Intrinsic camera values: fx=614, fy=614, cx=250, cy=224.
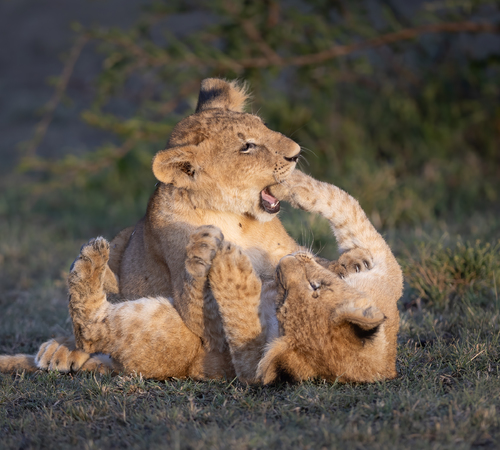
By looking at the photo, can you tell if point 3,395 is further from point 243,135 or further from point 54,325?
point 243,135

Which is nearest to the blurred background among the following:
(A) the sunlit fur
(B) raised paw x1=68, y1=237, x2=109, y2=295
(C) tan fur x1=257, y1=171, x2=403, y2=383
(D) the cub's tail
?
(A) the sunlit fur

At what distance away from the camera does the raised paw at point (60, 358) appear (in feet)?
11.4

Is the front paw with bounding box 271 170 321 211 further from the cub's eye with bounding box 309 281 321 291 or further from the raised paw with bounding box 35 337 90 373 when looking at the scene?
the raised paw with bounding box 35 337 90 373

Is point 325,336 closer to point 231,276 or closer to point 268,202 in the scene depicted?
point 231,276

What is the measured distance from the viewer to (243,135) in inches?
148

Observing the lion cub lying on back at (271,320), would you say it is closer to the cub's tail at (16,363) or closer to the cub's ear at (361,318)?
the cub's ear at (361,318)

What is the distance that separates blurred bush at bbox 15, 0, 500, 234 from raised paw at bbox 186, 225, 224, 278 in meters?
3.52

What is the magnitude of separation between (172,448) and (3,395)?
1222 mm

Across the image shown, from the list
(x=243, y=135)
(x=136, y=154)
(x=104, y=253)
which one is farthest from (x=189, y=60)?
(x=104, y=253)

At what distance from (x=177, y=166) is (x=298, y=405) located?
160 centimetres

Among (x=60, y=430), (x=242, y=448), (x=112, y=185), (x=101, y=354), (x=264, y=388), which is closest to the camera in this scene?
(x=242, y=448)

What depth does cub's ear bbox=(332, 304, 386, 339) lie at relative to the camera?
2.69m

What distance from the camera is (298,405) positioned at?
105 inches

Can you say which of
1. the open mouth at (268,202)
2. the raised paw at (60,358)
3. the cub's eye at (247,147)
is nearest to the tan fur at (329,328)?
the open mouth at (268,202)
